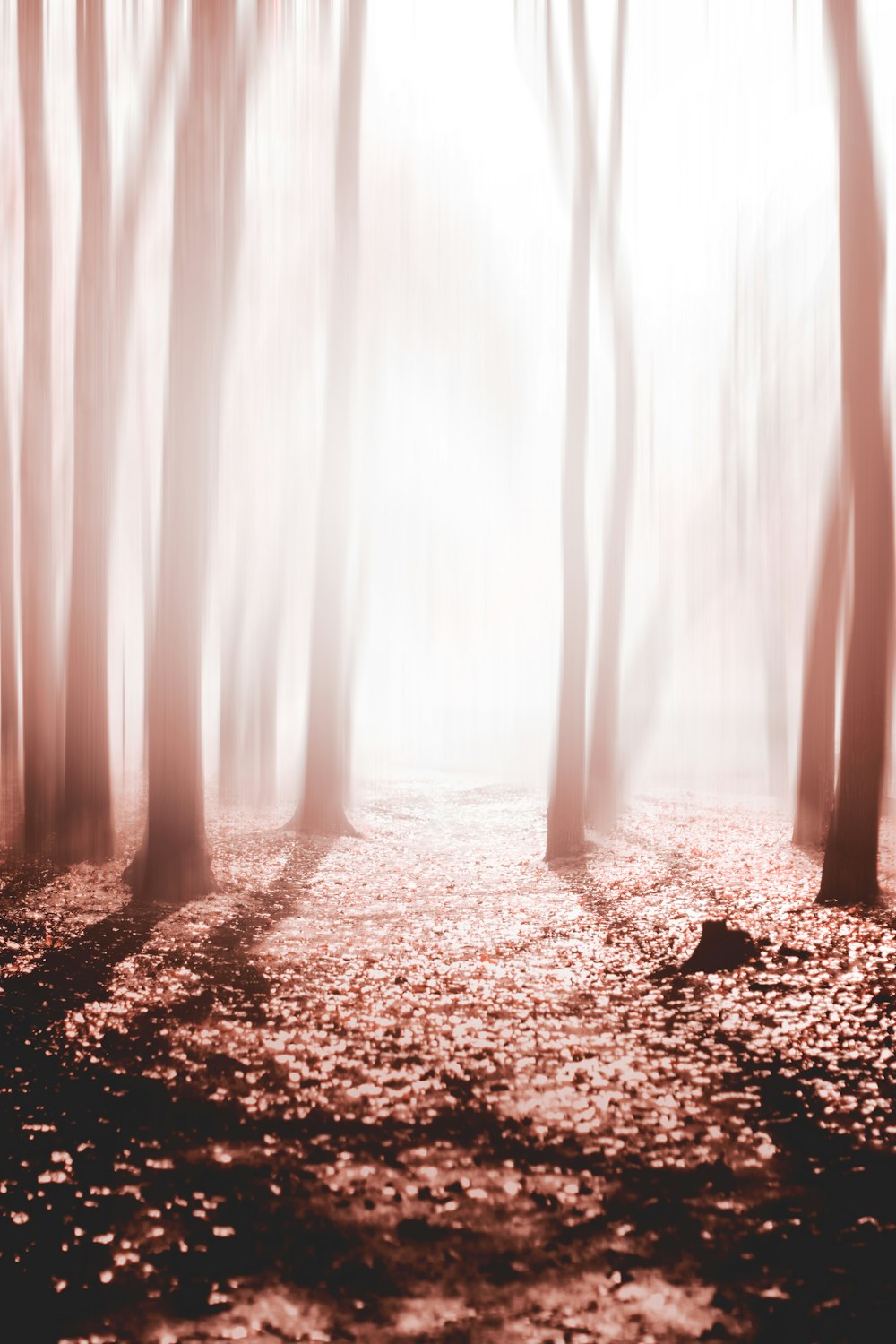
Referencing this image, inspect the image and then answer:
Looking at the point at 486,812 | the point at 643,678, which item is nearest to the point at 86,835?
the point at 486,812

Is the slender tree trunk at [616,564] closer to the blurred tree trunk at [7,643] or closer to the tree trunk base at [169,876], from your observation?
the tree trunk base at [169,876]

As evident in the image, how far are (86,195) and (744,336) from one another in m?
13.5

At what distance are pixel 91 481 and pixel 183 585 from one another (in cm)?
280

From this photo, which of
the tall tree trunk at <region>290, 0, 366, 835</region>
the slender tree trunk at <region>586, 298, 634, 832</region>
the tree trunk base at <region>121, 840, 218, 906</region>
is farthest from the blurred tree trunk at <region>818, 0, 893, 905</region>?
the tall tree trunk at <region>290, 0, 366, 835</region>

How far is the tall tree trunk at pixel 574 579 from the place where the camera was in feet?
43.1

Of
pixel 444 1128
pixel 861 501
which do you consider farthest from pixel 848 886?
pixel 444 1128

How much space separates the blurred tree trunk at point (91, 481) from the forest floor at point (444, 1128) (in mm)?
2585

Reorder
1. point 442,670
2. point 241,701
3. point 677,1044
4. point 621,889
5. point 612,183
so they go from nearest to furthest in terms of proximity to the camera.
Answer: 1. point 677,1044
2. point 621,889
3. point 612,183
4. point 241,701
5. point 442,670

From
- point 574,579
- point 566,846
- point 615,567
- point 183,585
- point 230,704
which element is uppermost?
point 615,567

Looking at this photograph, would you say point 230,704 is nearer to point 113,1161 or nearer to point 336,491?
point 336,491

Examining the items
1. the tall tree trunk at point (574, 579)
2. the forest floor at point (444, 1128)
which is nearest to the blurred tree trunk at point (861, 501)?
the forest floor at point (444, 1128)

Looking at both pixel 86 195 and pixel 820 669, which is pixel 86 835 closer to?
pixel 86 195

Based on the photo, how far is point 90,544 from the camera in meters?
11.5

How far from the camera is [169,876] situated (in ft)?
32.1
